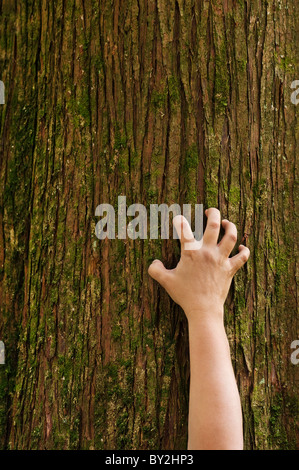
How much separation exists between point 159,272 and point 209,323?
305 mm

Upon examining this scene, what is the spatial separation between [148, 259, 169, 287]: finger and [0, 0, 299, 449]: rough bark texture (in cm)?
5

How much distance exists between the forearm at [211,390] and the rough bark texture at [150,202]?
0.52 ft

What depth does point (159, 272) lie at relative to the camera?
6.48 ft

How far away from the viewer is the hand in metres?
1.90

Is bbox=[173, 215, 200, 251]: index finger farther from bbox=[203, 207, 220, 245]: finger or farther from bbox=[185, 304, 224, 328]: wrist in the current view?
bbox=[185, 304, 224, 328]: wrist

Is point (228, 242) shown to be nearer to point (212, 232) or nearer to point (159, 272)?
point (212, 232)

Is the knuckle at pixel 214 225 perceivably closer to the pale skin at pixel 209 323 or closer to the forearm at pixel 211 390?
the pale skin at pixel 209 323

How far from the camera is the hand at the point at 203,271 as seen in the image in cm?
190

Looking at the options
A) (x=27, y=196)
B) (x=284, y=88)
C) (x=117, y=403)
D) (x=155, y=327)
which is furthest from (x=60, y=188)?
(x=284, y=88)

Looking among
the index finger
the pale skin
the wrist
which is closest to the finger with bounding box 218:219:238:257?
the pale skin

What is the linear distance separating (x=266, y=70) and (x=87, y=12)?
0.92m

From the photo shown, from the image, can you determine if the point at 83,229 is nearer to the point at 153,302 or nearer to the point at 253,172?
the point at 153,302

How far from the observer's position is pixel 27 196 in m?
2.51

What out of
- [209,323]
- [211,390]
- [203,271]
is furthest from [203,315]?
[211,390]
